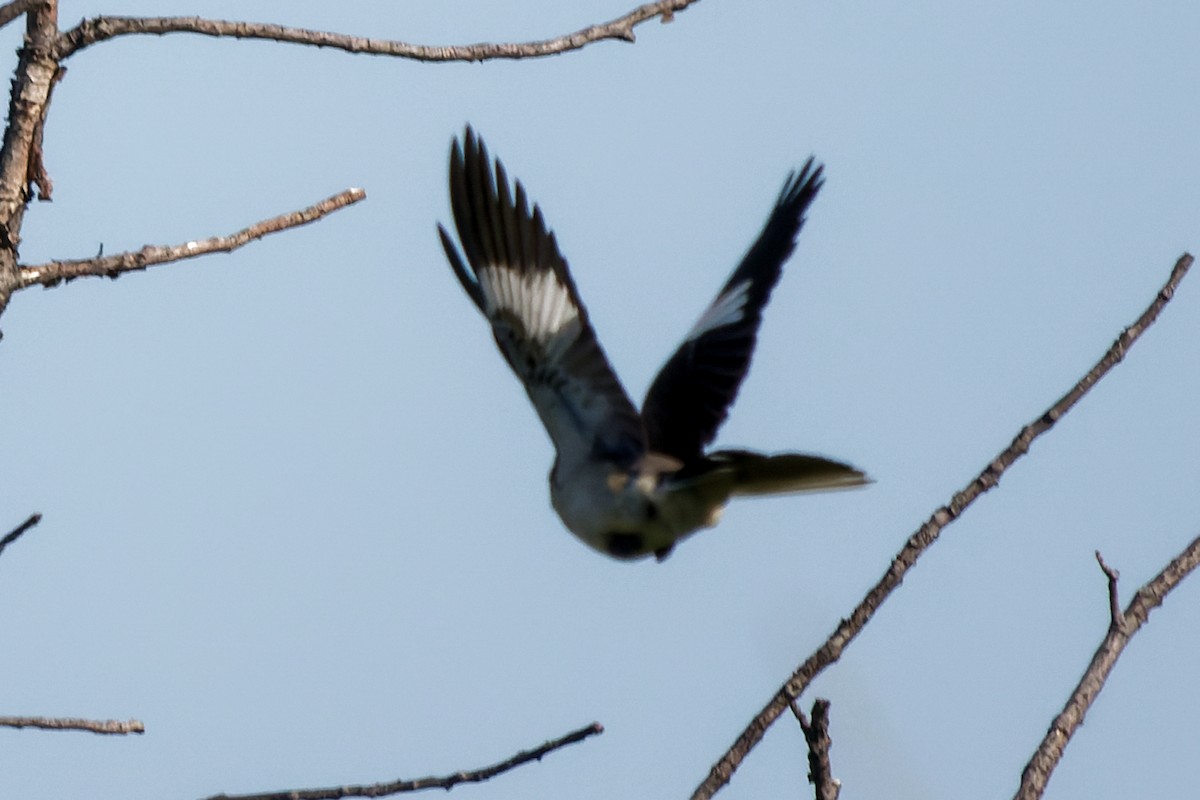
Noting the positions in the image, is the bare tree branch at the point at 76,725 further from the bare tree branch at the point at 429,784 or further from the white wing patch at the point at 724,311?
the white wing patch at the point at 724,311

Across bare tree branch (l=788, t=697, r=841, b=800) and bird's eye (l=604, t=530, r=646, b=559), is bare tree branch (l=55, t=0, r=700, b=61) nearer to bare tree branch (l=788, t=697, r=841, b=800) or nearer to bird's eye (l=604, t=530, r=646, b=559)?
bird's eye (l=604, t=530, r=646, b=559)

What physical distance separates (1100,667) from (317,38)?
1.98 m

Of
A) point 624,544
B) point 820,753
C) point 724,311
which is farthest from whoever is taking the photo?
point 724,311

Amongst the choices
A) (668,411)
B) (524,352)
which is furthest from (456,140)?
(668,411)

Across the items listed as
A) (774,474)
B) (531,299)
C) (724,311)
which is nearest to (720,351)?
(724,311)

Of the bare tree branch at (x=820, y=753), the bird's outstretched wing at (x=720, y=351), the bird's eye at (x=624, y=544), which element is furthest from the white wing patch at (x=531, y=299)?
the bare tree branch at (x=820, y=753)

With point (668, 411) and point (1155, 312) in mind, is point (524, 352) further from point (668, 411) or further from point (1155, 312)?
point (1155, 312)

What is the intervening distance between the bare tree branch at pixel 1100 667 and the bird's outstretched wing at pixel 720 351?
3.57 feet

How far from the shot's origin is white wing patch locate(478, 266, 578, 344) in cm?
412

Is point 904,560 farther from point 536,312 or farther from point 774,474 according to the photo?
point 536,312

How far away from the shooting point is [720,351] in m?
4.42

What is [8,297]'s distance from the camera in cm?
339

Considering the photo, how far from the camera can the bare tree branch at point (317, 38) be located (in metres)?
3.47

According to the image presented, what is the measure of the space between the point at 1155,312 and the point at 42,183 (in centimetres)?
223
